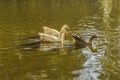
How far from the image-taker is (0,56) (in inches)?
626

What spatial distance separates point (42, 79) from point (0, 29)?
998cm

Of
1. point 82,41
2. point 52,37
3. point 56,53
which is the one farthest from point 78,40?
point 56,53

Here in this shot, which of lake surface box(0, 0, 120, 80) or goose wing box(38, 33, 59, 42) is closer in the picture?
lake surface box(0, 0, 120, 80)

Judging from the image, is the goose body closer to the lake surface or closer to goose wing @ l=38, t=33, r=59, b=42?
goose wing @ l=38, t=33, r=59, b=42

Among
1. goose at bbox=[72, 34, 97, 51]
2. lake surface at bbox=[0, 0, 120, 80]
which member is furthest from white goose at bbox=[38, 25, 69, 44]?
goose at bbox=[72, 34, 97, 51]

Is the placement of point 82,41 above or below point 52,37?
below

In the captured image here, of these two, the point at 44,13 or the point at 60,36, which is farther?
the point at 44,13

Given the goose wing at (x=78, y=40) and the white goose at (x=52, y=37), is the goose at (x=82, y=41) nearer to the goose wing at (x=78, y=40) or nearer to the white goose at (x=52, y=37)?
the goose wing at (x=78, y=40)

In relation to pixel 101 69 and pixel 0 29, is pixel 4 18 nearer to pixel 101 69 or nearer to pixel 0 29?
pixel 0 29

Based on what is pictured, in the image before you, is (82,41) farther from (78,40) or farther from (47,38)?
(47,38)

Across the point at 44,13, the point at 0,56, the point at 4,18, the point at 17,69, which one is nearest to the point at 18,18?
the point at 4,18

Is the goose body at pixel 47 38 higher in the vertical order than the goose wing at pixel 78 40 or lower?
higher

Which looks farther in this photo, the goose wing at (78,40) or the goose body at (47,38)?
the goose body at (47,38)

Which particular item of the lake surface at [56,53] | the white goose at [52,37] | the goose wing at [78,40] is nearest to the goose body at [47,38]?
the white goose at [52,37]
